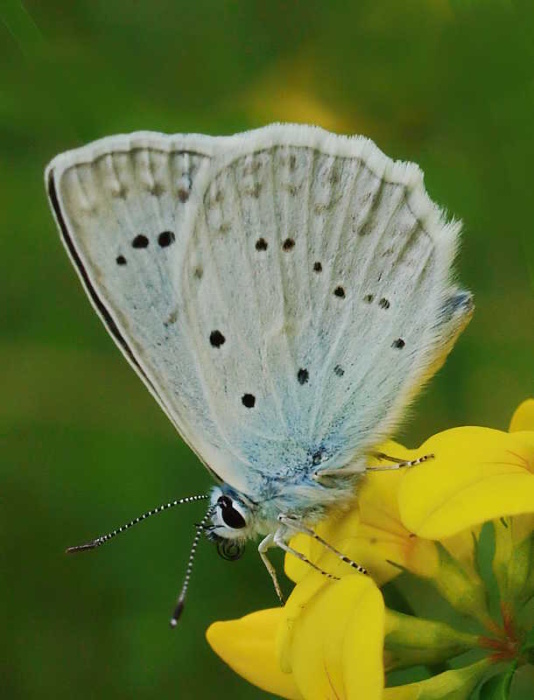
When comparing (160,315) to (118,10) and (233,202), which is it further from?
(118,10)

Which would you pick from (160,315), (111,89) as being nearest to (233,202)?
(160,315)

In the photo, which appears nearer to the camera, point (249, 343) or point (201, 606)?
point (249, 343)

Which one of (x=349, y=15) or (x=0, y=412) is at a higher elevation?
(x=349, y=15)

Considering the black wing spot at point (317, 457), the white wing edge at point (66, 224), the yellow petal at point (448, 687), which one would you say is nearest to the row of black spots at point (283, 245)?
the white wing edge at point (66, 224)

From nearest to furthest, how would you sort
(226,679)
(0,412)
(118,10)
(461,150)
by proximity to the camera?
(226,679) < (461,150) < (0,412) < (118,10)

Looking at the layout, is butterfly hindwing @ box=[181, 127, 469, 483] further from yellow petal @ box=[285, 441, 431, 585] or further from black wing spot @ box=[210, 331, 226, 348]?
yellow petal @ box=[285, 441, 431, 585]

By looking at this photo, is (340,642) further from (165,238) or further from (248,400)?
(165,238)

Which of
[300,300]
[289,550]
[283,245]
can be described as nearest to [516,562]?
[289,550]
